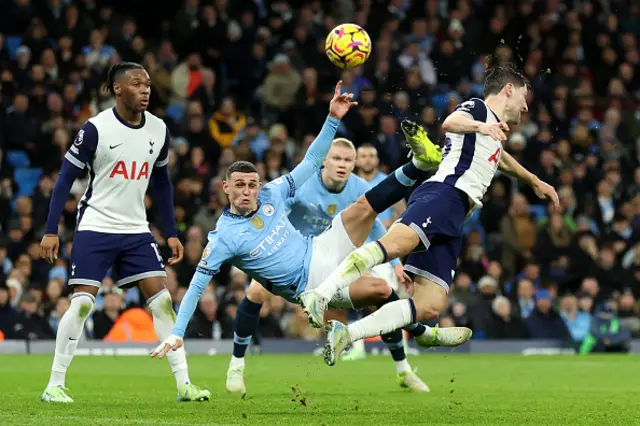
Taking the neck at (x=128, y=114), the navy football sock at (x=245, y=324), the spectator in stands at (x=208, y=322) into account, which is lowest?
the spectator in stands at (x=208, y=322)

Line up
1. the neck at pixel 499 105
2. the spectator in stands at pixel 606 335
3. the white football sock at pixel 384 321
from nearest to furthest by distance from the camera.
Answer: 1. the white football sock at pixel 384 321
2. the neck at pixel 499 105
3. the spectator in stands at pixel 606 335

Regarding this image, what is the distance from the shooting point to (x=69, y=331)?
9523 mm

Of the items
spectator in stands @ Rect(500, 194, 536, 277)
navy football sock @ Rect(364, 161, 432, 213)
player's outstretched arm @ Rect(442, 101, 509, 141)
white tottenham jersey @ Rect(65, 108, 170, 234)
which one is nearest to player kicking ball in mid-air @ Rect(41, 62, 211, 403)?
white tottenham jersey @ Rect(65, 108, 170, 234)

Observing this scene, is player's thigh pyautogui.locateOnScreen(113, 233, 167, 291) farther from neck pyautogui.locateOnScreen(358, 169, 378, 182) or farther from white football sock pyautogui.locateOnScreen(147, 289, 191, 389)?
neck pyautogui.locateOnScreen(358, 169, 378, 182)

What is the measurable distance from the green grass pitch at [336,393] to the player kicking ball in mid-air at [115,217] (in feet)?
1.59

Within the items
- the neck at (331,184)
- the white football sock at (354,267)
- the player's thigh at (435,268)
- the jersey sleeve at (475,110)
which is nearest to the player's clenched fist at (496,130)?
the jersey sleeve at (475,110)

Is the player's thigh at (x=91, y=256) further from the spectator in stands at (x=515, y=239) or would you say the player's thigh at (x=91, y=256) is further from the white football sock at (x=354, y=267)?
the spectator in stands at (x=515, y=239)

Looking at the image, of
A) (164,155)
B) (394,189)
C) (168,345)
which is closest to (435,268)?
(394,189)

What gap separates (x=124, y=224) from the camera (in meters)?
9.65

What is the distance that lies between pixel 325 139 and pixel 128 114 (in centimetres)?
163

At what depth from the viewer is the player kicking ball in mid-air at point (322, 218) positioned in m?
11.1

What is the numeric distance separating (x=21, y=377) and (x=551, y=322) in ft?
30.8

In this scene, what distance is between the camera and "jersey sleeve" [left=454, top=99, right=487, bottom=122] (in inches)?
348

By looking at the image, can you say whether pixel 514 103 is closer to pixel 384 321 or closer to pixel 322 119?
pixel 384 321
